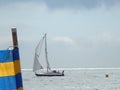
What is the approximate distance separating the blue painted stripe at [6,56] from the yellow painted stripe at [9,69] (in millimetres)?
84

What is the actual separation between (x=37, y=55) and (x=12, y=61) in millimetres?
125437

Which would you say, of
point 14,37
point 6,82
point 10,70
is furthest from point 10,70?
point 14,37

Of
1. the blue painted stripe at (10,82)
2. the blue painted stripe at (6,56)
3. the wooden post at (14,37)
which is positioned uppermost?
the wooden post at (14,37)

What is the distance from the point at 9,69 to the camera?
38.9 feet

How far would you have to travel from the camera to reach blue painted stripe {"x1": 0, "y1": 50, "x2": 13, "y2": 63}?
11.9m

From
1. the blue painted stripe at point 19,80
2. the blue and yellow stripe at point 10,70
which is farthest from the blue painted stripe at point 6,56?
the blue painted stripe at point 19,80

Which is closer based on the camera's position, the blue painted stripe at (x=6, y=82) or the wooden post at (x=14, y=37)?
the wooden post at (x=14, y=37)

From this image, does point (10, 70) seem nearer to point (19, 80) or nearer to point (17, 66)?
point (17, 66)

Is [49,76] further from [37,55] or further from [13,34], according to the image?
[13,34]

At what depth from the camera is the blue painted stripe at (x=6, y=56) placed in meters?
11.9

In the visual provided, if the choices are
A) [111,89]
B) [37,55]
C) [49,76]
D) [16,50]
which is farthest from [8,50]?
[49,76]

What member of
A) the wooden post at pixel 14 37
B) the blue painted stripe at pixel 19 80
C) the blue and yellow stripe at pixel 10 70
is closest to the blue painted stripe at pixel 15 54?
the blue and yellow stripe at pixel 10 70

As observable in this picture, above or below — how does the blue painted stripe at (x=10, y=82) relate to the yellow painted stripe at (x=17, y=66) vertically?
below

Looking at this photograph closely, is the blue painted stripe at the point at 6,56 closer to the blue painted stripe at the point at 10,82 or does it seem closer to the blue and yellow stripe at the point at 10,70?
the blue and yellow stripe at the point at 10,70
